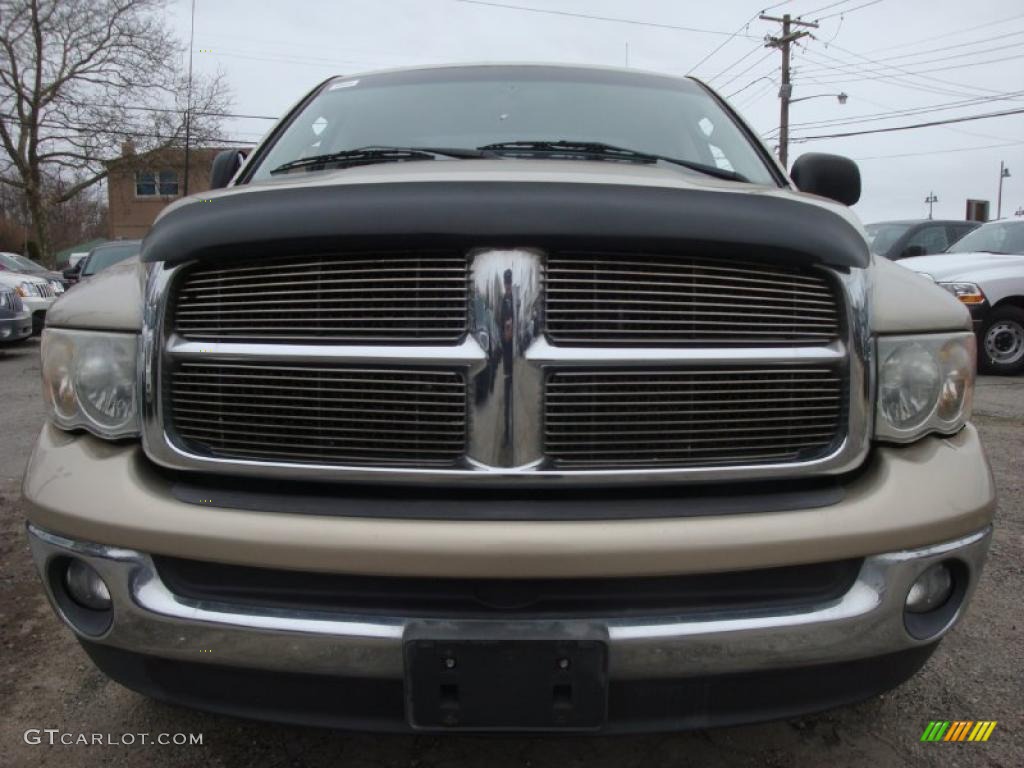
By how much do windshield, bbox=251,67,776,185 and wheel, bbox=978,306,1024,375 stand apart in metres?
7.01

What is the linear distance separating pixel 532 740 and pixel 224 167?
229cm

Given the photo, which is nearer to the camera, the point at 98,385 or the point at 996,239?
the point at 98,385

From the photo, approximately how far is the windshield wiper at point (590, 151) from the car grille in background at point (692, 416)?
0.98 m

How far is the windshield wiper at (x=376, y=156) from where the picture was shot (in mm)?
2298

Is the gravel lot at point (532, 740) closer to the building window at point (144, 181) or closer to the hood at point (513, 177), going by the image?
the hood at point (513, 177)

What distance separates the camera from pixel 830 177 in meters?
2.66

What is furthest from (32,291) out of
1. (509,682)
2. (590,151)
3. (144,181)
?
(144,181)

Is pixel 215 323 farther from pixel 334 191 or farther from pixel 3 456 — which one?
pixel 3 456

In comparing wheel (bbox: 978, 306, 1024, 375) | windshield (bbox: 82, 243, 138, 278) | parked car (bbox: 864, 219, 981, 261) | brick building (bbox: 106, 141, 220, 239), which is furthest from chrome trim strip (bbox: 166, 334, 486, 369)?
brick building (bbox: 106, 141, 220, 239)

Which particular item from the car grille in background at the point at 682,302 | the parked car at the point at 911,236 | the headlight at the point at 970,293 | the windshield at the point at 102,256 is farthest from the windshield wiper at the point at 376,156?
the windshield at the point at 102,256

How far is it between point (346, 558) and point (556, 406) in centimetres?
49

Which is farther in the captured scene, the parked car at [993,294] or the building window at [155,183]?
the building window at [155,183]

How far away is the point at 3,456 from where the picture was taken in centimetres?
497

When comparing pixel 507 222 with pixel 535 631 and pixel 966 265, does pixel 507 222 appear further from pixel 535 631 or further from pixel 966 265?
pixel 966 265
